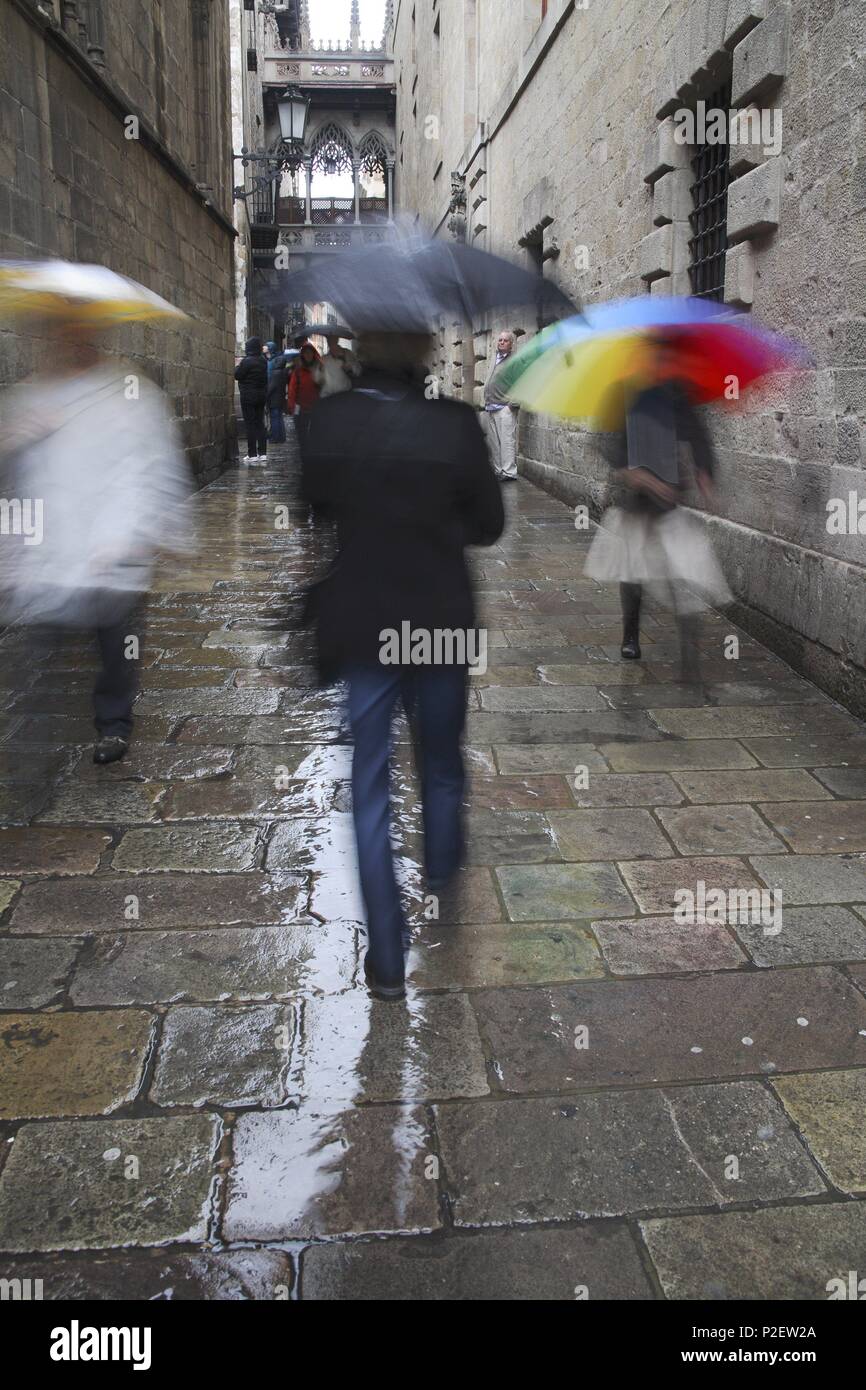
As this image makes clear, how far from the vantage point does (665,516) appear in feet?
18.2

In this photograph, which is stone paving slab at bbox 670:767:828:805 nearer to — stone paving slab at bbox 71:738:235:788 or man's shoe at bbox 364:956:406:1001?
man's shoe at bbox 364:956:406:1001

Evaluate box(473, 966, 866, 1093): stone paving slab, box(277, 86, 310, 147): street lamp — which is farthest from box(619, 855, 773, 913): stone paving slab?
box(277, 86, 310, 147): street lamp

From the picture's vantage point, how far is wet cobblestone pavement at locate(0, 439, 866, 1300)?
218 cm

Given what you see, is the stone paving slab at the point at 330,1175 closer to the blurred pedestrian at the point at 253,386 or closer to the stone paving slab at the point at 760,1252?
the stone paving slab at the point at 760,1252

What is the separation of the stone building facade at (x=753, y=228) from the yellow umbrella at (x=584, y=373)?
0.64m

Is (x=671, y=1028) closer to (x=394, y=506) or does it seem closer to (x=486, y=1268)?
(x=486, y=1268)

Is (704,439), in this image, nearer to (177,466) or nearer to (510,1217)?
(177,466)

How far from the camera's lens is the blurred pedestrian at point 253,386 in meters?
17.4

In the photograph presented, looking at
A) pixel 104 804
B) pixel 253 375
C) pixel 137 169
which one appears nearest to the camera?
pixel 104 804

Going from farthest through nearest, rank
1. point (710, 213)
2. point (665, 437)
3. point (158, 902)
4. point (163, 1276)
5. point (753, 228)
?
point (710, 213) < point (753, 228) < point (665, 437) < point (158, 902) < point (163, 1276)

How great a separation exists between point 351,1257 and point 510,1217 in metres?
Result: 0.32

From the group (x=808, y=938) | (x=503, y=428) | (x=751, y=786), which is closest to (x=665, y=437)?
(x=751, y=786)

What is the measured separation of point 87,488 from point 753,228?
4212mm

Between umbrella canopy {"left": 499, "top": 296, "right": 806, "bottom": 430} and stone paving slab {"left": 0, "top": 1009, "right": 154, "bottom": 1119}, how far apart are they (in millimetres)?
3144
